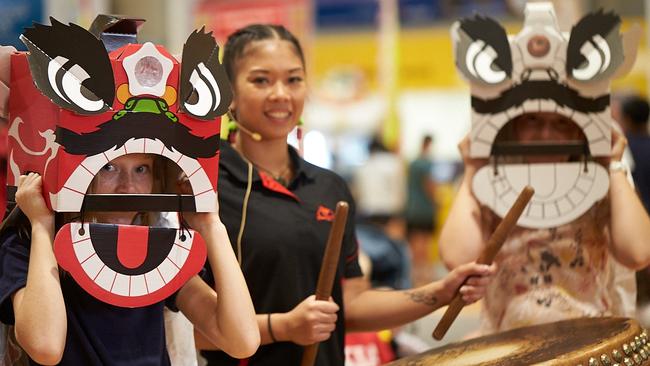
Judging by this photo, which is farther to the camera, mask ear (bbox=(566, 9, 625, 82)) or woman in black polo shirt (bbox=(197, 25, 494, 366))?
mask ear (bbox=(566, 9, 625, 82))

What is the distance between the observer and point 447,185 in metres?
9.71

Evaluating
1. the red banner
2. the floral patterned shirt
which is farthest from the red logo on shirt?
the red banner

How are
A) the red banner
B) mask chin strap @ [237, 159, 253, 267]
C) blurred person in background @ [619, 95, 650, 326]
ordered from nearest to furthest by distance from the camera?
mask chin strap @ [237, 159, 253, 267], blurred person in background @ [619, 95, 650, 326], the red banner

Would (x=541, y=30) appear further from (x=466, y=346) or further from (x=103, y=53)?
(x=103, y=53)

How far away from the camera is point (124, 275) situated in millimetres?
1862

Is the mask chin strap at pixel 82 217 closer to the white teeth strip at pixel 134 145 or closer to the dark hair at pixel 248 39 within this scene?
the white teeth strip at pixel 134 145

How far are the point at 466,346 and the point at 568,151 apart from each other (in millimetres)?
609

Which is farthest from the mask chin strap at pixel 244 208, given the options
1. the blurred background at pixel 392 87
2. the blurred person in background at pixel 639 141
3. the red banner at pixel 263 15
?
the blurred background at pixel 392 87

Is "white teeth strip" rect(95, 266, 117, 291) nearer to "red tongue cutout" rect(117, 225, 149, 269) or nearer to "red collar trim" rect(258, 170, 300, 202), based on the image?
"red tongue cutout" rect(117, 225, 149, 269)

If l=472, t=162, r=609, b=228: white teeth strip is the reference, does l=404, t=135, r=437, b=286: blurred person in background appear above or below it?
below

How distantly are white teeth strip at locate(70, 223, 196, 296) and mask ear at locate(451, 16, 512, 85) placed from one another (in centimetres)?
98

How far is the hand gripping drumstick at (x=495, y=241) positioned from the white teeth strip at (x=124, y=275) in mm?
773

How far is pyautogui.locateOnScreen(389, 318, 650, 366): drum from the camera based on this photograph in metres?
1.99

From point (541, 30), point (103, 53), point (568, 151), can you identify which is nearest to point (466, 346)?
point (568, 151)
